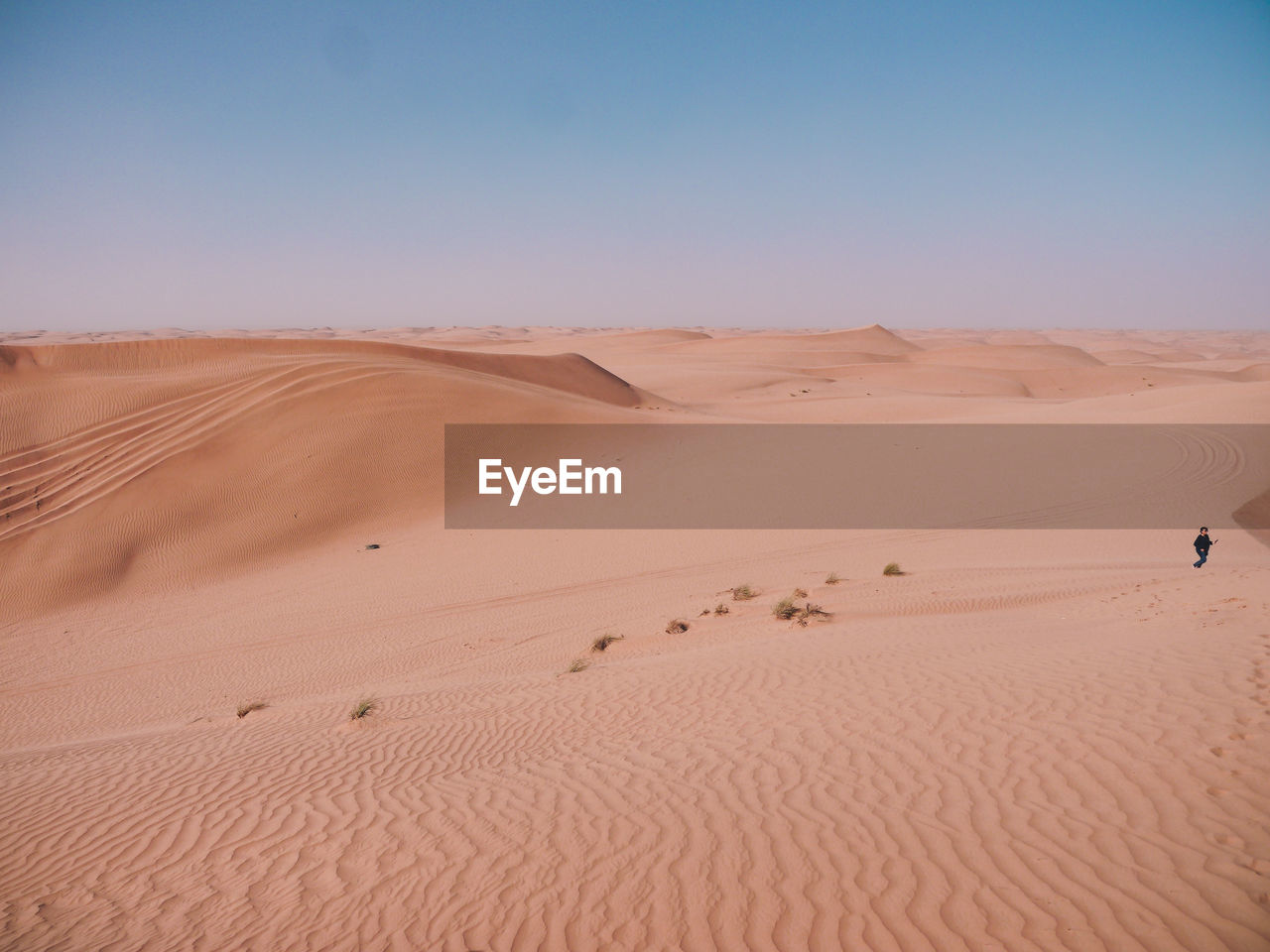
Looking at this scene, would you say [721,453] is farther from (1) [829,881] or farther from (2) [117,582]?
(1) [829,881]

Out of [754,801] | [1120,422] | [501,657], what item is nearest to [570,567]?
[501,657]

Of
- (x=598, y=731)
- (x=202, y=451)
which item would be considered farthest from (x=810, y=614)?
(x=202, y=451)

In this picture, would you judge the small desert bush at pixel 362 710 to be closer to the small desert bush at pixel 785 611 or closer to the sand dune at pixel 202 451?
the small desert bush at pixel 785 611

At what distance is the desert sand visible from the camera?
4129 mm

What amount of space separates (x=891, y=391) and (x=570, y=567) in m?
38.3

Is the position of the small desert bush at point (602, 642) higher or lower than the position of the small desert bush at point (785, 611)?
lower

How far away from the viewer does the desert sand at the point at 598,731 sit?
413 cm

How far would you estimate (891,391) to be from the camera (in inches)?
1982

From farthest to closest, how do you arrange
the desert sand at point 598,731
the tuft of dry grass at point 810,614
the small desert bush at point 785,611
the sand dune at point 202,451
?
the sand dune at point 202,451
the small desert bush at point 785,611
the tuft of dry grass at point 810,614
the desert sand at point 598,731

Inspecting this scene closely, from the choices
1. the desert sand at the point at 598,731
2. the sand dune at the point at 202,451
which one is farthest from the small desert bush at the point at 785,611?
the sand dune at the point at 202,451

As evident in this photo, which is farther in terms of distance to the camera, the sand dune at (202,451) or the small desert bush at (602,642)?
the sand dune at (202,451)

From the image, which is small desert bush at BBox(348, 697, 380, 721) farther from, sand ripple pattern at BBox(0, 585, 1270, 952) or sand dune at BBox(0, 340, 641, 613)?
sand dune at BBox(0, 340, 641, 613)

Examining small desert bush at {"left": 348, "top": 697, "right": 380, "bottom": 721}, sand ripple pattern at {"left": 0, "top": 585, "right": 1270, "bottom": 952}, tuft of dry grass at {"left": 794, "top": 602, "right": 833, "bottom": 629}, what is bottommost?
small desert bush at {"left": 348, "top": 697, "right": 380, "bottom": 721}

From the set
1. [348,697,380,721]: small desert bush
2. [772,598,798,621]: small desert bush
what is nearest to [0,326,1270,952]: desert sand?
[348,697,380,721]: small desert bush
